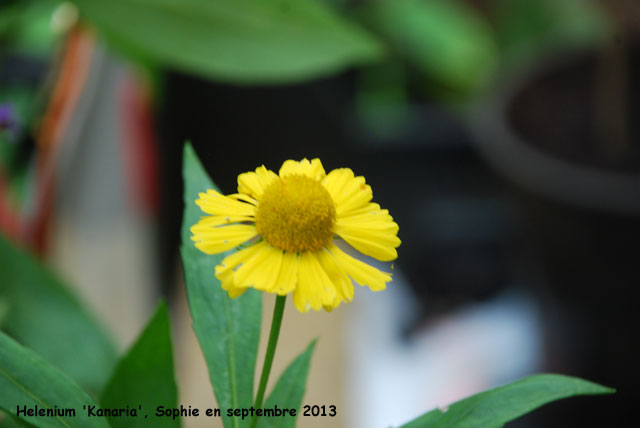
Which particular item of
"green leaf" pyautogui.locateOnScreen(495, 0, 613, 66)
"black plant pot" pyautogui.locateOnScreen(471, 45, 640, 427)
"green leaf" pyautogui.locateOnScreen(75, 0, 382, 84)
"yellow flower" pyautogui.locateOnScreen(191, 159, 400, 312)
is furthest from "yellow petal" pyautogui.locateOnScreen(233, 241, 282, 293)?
"green leaf" pyautogui.locateOnScreen(495, 0, 613, 66)

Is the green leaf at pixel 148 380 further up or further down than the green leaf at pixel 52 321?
further down

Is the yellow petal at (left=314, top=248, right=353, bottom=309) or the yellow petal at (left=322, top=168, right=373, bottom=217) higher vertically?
the yellow petal at (left=322, top=168, right=373, bottom=217)

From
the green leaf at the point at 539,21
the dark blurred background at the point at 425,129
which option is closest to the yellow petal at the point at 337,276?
the dark blurred background at the point at 425,129

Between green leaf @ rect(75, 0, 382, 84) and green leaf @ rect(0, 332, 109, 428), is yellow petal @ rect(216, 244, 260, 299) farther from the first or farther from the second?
green leaf @ rect(75, 0, 382, 84)

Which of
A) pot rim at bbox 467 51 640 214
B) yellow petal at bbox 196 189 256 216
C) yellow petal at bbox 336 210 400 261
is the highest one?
pot rim at bbox 467 51 640 214

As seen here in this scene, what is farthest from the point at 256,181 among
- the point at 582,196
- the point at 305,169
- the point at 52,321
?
the point at 582,196

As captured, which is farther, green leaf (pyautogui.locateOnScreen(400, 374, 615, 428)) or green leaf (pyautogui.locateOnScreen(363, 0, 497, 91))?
green leaf (pyautogui.locateOnScreen(363, 0, 497, 91))

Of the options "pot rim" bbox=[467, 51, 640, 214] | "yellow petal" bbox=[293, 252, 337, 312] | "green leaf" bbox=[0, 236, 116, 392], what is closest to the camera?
"yellow petal" bbox=[293, 252, 337, 312]

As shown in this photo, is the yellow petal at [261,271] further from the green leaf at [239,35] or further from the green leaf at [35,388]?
the green leaf at [239,35]
